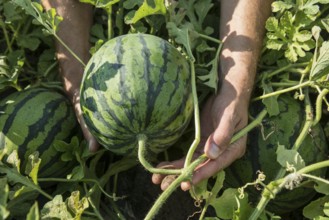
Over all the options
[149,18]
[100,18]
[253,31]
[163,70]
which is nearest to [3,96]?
[100,18]

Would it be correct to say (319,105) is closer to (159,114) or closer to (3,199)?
(159,114)

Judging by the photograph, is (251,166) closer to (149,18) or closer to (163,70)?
(163,70)

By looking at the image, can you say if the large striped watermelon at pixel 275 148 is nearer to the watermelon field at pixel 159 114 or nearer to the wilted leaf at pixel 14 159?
the watermelon field at pixel 159 114

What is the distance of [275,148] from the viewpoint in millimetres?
2168

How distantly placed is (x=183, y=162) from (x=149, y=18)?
63cm

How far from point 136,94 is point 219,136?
0.32 m

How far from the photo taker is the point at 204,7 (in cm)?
231

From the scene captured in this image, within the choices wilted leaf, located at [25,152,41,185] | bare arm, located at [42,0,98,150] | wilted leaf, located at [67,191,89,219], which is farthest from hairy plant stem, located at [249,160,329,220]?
bare arm, located at [42,0,98,150]

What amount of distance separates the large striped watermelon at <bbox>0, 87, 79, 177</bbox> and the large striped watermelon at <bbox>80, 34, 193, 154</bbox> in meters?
0.27

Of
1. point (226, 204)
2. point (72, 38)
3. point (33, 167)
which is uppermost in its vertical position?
point (72, 38)

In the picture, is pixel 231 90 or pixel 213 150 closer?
pixel 213 150

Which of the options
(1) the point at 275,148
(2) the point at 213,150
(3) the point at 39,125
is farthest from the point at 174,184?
(3) the point at 39,125

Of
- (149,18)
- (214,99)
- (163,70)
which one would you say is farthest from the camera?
(149,18)

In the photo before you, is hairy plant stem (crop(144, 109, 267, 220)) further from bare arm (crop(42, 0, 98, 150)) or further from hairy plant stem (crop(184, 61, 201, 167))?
bare arm (crop(42, 0, 98, 150))
